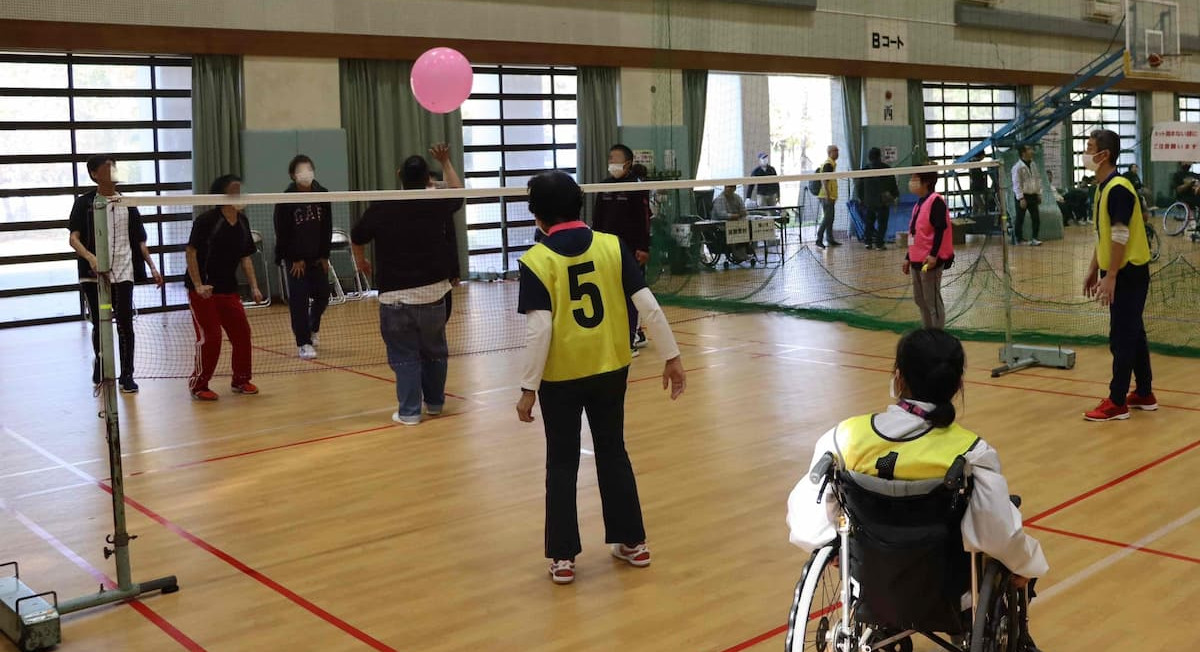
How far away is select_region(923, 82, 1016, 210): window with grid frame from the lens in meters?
23.1

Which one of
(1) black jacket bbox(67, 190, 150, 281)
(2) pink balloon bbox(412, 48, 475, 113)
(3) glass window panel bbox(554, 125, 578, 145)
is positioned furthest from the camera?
(3) glass window panel bbox(554, 125, 578, 145)

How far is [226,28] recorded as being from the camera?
13.6 meters

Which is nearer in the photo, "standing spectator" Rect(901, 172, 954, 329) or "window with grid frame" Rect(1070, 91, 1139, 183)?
"standing spectator" Rect(901, 172, 954, 329)

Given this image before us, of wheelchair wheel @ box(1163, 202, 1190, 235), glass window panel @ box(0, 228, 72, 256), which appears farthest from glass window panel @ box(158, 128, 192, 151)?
wheelchair wheel @ box(1163, 202, 1190, 235)

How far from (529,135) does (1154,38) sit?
12.4m

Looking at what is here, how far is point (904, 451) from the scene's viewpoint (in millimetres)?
2861

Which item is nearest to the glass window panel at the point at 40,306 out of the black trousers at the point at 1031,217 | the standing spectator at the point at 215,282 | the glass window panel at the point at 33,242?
the glass window panel at the point at 33,242

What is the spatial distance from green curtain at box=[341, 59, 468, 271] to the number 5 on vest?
11158 mm

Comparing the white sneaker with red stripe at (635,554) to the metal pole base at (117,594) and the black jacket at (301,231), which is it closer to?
the metal pole base at (117,594)

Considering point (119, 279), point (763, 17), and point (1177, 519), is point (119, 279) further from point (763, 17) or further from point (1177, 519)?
point (763, 17)

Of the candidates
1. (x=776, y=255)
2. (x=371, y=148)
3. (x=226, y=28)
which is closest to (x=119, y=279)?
(x=226, y=28)

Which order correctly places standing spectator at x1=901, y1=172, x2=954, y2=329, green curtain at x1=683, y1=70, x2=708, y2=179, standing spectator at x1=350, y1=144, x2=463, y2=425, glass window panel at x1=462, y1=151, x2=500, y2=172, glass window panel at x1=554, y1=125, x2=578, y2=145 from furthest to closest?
green curtain at x1=683, y1=70, x2=708, y2=179
glass window panel at x1=554, y1=125, x2=578, y2=145
glass window panel at x1=462, y1=151, x2=500, y2=172
standing spectator at x1=901, y1=172, x2=954, y2=329
standing spectator at x1=350, y1=144, x2=463, y2=425

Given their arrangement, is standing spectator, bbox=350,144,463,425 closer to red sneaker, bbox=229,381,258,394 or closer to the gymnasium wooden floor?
the gymnasium wooden floor

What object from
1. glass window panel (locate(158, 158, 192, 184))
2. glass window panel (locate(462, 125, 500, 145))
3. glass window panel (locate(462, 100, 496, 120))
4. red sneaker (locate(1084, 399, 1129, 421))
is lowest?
red sneaker (locate(1084, 399, 1129, 421))
